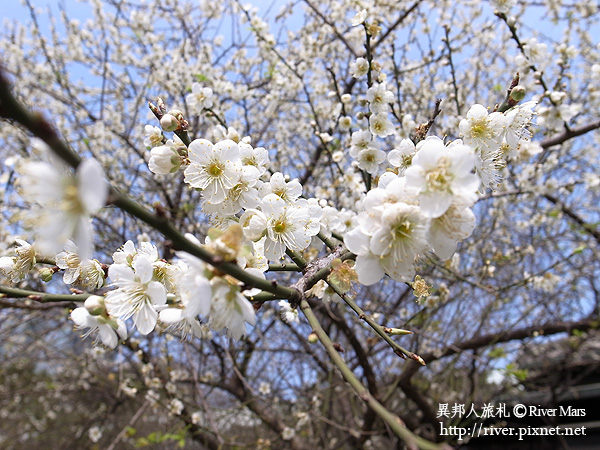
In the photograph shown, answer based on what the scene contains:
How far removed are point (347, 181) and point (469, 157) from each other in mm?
1929

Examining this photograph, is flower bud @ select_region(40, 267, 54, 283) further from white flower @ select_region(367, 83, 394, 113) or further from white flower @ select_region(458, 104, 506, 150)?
white flower @ select_region(367, 83, 394, 113)

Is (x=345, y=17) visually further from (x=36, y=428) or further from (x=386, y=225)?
(x=36, y=428)

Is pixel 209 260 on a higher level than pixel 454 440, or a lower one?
lower

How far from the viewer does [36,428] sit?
7.61m

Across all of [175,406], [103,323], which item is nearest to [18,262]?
[103,323]

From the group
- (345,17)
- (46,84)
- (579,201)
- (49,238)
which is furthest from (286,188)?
(579,201)

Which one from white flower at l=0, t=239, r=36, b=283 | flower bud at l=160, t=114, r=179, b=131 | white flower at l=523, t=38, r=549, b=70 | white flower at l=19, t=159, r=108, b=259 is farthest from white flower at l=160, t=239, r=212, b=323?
white flower at l=523, t=38, r=549, b=70

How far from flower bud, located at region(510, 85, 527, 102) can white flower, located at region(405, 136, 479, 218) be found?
605 mm

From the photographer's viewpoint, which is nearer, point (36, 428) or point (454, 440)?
point (454, 440)

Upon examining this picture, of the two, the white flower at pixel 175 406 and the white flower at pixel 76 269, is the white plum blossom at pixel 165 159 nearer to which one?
the white flower at pixel 76 269

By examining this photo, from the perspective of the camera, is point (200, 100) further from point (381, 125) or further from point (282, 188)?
point (282, 188)

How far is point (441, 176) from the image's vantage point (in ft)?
3.11

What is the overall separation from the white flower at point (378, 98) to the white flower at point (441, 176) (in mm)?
1256

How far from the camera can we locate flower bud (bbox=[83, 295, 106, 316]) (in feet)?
3.27
